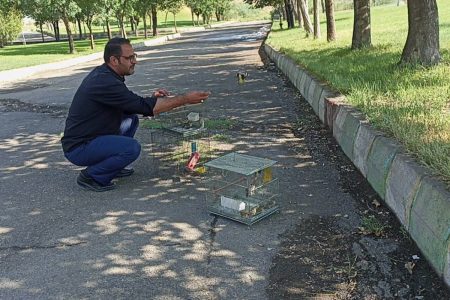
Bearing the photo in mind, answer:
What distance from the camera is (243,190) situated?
484 centimetres

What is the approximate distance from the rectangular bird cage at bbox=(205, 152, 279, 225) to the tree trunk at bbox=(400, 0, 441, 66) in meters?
4.79

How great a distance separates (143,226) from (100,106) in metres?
1.60

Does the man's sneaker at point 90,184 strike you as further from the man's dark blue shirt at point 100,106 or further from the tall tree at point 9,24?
the tall tree at point 9,24

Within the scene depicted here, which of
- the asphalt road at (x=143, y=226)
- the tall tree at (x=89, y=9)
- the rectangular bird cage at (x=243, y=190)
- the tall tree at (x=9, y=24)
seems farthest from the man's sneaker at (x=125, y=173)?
the tall tree at (x=9, y=24)

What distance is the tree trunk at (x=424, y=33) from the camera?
832 cm

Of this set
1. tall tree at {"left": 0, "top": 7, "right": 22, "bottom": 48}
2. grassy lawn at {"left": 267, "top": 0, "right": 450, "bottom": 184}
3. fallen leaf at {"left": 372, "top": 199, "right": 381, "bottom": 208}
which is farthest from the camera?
tall tree at {"left": 0, "top": 7, "right": 22, "bottom": 48}

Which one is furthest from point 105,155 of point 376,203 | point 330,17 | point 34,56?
point 34,56

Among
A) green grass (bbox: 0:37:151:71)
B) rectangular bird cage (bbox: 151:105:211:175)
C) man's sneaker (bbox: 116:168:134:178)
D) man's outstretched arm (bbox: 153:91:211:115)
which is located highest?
green grass (bbox: 0:37:151:71)

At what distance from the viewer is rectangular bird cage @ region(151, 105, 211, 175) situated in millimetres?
5891

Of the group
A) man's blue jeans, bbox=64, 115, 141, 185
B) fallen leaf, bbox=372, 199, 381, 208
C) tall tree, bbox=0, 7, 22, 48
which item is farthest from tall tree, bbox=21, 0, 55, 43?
fallen leaf, bbox=372, 199, 381, 208

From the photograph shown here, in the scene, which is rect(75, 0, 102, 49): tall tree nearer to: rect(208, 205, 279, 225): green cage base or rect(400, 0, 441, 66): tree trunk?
rect(400, 0, 441, 66): tree trunk

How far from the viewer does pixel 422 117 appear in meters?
5.18

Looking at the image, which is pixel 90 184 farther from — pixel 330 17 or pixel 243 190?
pixel 330 17

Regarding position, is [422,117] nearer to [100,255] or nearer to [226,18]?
[100,255]
